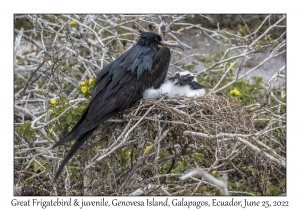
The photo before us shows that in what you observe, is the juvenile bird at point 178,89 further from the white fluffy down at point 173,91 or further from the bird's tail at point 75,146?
the bird's tail at point 75,146

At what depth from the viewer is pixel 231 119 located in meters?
2.58

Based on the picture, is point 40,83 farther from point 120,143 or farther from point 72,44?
point 120,143

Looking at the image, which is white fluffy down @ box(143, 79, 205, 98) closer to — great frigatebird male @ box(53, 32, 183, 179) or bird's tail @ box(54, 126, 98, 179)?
great frigatebird male @ box(53, 32, 183, 179)

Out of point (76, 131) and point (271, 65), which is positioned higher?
point (271, 65)

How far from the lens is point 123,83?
290cm

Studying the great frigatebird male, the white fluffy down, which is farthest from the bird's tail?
the white fluffy down

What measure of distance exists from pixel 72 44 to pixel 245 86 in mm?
1441

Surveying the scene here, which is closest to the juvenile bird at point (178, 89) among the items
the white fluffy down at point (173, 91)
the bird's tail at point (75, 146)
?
the white fluffy down at point (173, 91)

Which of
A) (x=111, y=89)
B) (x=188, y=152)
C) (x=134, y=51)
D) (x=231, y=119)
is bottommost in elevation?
(x=188, y=152)

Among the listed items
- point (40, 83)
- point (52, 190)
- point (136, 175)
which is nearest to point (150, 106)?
point (136, 175)

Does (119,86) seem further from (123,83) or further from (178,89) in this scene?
(178,89)

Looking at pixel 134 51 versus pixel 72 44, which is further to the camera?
pixel 72 44

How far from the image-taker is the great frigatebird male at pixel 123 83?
2648 mm

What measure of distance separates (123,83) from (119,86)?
4 centimetres
